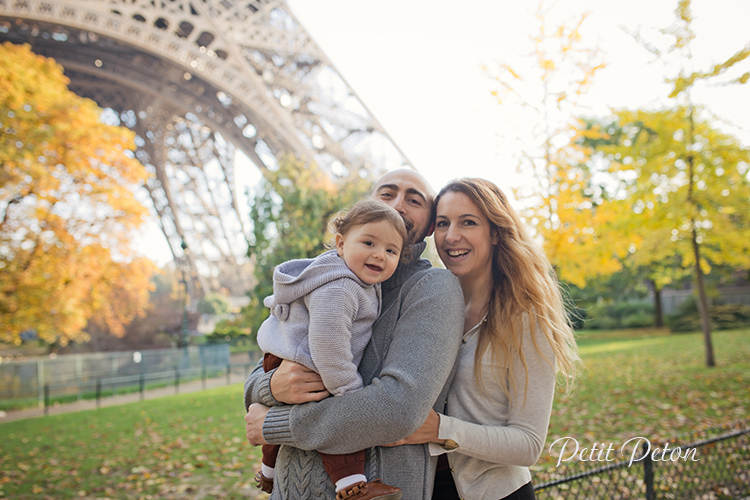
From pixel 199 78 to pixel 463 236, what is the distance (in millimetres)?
16704

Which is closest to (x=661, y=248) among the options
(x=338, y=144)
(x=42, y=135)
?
(x=338, y=144)

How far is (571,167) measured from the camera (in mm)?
6477

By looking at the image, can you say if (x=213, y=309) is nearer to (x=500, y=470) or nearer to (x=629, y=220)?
(x=629, y=220)

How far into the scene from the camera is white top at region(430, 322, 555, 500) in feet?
5.53

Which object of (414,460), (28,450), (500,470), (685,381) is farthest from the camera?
(685,381)

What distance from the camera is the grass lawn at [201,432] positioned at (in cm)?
529

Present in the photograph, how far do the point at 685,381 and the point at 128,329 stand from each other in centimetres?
2323

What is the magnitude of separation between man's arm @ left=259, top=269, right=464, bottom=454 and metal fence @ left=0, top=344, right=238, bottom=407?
11823mm

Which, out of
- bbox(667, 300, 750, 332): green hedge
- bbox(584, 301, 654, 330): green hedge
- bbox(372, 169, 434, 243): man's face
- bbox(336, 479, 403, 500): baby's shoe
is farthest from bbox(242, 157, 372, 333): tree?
bbox(584, 301, 654, 330): green hedge

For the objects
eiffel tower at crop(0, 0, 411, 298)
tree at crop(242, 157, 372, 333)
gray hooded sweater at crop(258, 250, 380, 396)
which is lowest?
gray hooded sweater at crop(258, 250, 380, 396)

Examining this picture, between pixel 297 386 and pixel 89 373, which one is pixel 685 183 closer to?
pixel 297 386

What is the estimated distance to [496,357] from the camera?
1812 millimetres

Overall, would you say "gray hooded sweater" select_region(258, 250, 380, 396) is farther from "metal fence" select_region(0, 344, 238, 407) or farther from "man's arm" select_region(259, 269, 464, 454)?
"metal fence" select_region(0, 344, 238, 407)

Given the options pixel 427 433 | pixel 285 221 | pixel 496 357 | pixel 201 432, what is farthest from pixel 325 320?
pixel 285 221
